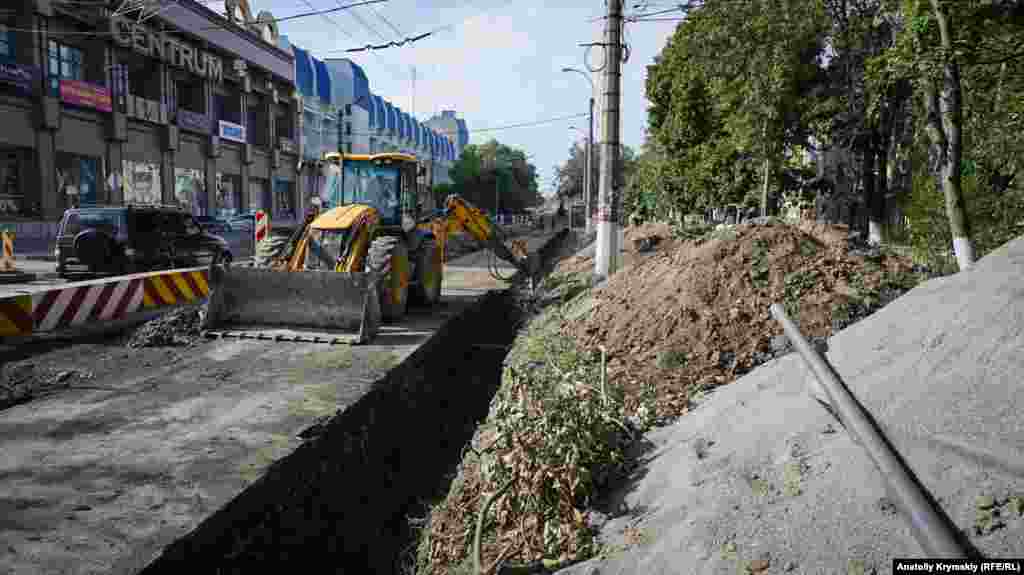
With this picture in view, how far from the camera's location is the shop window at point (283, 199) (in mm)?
45069

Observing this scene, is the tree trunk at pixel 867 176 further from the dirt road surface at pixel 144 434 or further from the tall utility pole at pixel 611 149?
the dirt road surface at pixel 144 434

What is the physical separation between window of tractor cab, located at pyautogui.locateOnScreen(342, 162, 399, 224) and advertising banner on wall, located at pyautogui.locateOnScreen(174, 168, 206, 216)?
2605cm

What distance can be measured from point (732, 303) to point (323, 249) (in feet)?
21.3

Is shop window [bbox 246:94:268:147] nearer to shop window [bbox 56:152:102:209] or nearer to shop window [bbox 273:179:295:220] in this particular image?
shop window [bbox 273:179:295:220]

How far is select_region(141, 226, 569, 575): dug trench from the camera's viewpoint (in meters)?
4.38

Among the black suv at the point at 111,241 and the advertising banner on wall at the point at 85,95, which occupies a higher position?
the advertising banner on wall at the point at 85,95

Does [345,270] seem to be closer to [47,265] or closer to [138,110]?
[47,265]

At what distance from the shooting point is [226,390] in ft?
23.1

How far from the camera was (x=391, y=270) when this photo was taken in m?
10.9

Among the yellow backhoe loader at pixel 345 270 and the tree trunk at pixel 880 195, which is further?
the tree trunk at pixel 880 195

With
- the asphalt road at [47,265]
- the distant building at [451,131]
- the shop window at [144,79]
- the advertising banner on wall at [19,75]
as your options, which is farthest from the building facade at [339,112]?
the distant building at [451,131]

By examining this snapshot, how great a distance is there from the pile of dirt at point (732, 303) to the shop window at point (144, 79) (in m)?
32.5

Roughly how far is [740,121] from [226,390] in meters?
13.6

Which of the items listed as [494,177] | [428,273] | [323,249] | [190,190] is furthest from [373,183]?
[494,177]
